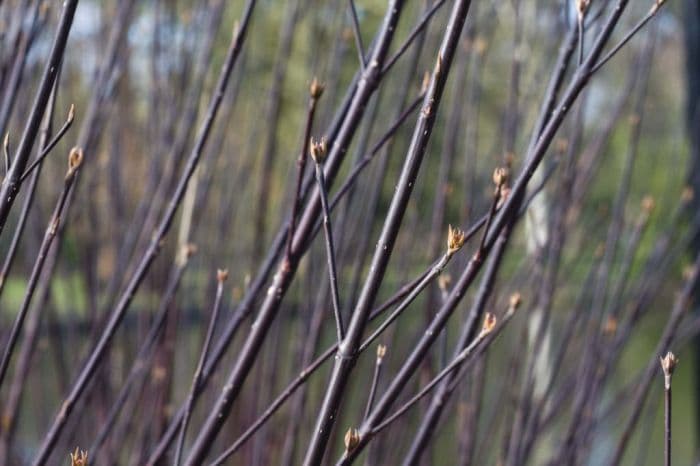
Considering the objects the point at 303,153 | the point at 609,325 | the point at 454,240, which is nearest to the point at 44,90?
the point at 303,153

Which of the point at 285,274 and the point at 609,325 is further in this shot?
the point at 609,325

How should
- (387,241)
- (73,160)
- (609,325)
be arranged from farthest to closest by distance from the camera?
(609,325)
(73,160)
(387,241)

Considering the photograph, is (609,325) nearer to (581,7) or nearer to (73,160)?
(581,7)

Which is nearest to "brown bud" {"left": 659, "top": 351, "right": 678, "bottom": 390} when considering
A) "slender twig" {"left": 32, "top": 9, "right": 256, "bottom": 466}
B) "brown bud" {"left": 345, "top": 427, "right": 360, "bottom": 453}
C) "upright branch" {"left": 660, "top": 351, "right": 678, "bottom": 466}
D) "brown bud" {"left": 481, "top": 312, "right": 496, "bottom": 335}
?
"upright branch" {"left": 660, "top": 351, "right": 678, "bottom": 466}

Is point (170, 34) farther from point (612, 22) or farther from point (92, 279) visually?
point (612, 22)

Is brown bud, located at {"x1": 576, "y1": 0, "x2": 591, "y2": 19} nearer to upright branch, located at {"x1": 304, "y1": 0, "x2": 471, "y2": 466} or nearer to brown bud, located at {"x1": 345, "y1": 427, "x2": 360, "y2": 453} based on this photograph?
upright branch, located at {"x1": 304, "y1": 0, "x2": 471, "y2": 466}

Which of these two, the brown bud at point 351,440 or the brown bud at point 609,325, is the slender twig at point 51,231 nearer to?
the brown bud at point 351,440

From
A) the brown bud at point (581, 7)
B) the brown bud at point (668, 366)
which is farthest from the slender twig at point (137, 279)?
the brown bud at point (668, 366)

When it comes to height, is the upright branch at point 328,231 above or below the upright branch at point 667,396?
above

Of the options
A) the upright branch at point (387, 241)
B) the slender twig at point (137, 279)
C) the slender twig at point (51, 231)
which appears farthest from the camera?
the slender twig at point (137, 279)

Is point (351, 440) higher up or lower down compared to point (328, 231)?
lower down

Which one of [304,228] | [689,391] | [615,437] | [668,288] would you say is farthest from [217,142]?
[668,288]

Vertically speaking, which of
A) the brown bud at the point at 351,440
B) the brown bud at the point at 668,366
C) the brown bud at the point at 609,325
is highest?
the brown bud at the point at 668,366

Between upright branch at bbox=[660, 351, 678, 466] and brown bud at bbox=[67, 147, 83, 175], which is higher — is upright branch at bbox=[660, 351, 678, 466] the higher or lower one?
the lower one
